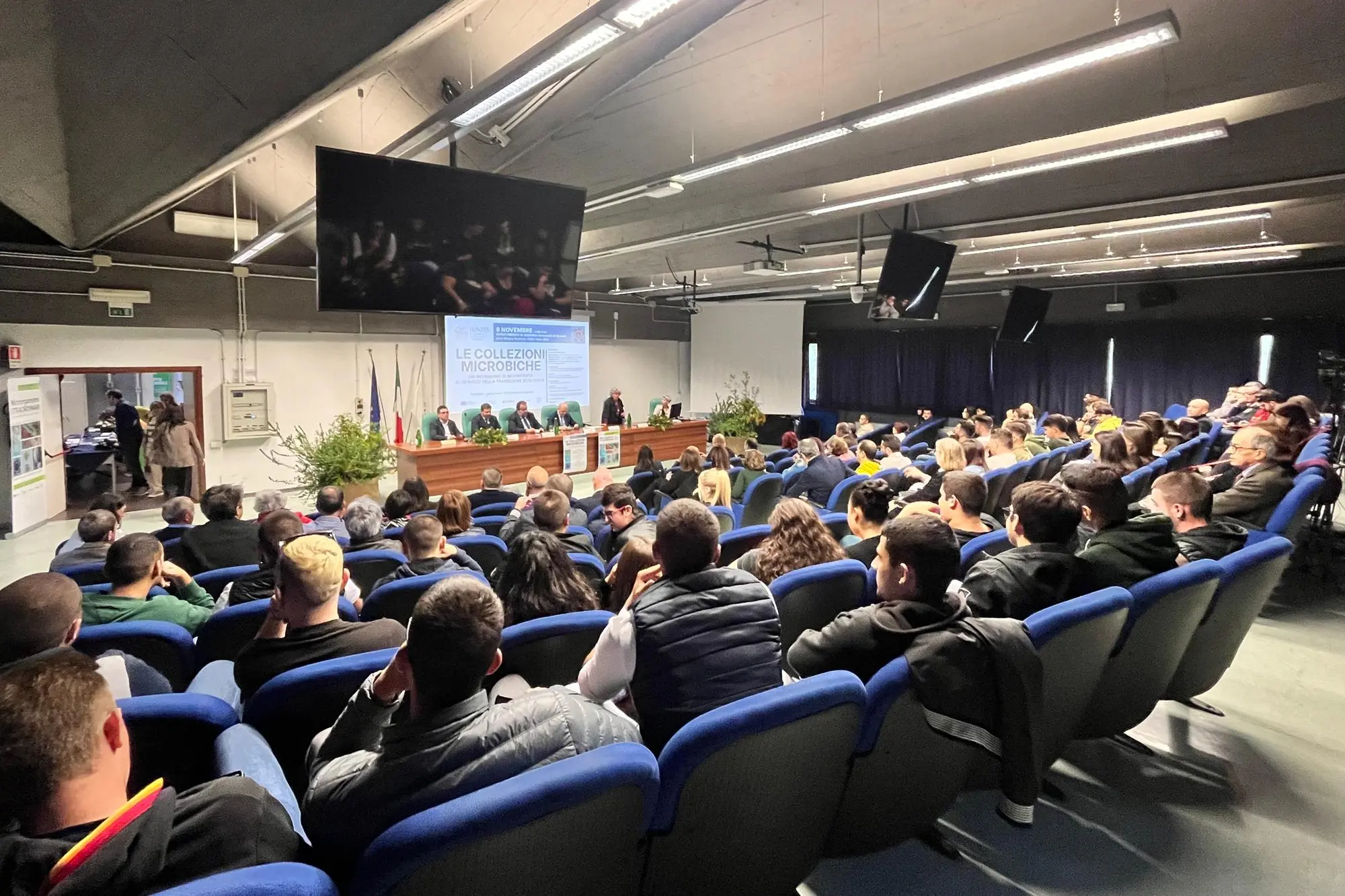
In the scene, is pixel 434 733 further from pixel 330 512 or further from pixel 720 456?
pixel 720 456

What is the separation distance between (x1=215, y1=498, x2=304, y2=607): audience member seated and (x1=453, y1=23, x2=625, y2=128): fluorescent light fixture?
7.98ft

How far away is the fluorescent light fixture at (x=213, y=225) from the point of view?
9070 mm

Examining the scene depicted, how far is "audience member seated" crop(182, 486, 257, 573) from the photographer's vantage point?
12.6 feet

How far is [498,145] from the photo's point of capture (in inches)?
241

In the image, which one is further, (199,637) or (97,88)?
(97,88)

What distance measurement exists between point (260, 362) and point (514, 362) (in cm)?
412

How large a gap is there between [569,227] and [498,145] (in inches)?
70.5

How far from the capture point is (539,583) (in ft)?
8.10

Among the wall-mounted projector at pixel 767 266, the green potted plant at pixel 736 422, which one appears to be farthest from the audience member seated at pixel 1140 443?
the green potted plant at pixel 736 422

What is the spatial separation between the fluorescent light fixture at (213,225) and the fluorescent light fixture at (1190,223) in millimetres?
10969

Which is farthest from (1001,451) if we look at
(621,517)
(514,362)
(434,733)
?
(514,362)

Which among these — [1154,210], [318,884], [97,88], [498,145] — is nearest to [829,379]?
[1154,210]

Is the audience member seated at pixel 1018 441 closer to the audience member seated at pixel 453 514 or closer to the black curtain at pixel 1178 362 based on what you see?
the audience member seated at pixel 453 514

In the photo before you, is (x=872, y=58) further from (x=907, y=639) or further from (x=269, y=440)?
(x=269, y=440)
